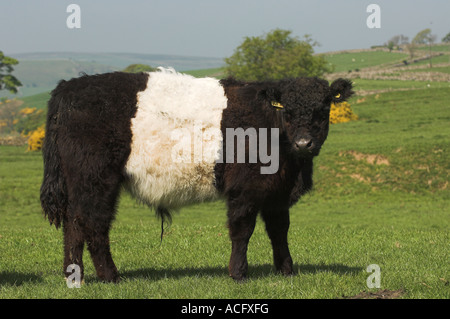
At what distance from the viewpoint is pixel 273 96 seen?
7.81 m

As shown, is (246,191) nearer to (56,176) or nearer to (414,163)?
(56,176)

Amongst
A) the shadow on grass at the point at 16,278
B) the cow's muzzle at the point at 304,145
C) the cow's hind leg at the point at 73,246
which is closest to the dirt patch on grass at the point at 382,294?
the cow's muzzle at the point at 304,145

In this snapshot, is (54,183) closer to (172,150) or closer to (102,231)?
(102,231)

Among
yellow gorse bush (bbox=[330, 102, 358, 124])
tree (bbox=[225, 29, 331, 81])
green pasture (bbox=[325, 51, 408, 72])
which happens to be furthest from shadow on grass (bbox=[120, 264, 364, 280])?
green pasture (bbox=[325, 51, 408, 72])

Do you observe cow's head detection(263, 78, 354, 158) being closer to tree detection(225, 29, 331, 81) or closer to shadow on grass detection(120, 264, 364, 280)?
shadow on grass detection(120, 264, 364, 280)

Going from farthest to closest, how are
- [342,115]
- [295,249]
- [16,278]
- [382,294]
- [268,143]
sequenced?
1. [342,115]
2. [295,249]
3. [16,278]
4. [268,143]
5. [382,294]

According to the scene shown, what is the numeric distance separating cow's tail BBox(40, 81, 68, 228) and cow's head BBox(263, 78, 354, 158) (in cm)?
294

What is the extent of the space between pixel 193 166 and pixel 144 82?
139 centimetres

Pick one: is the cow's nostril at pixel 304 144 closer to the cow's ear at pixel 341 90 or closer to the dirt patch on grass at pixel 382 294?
the cow's ear at pixel 341 90

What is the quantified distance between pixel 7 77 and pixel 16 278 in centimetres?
6748

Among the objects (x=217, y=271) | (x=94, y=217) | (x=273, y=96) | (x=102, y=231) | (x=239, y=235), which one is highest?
(x=273, y=96)

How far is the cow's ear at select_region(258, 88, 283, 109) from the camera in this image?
7.79 meters

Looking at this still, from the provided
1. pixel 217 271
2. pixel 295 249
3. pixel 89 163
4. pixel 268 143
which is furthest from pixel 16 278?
pixel 295 249
